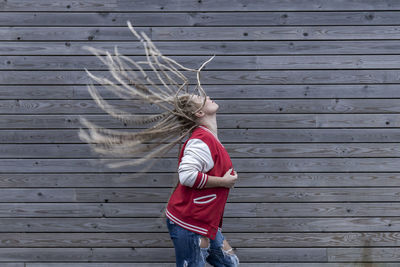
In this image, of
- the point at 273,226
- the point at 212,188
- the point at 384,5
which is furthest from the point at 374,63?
the point at 212,188

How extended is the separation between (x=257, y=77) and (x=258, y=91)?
0.13m

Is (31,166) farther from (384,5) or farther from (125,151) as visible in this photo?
(384,5)

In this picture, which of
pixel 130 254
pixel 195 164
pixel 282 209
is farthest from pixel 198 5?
pixel 130 254

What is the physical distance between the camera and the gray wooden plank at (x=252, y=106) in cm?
392

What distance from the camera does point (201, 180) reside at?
2.78m

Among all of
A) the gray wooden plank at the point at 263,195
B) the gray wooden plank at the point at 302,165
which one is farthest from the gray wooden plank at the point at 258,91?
the gray wooden plank at the point at 263,195

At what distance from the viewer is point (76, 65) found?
394cm

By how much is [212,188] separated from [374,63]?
6.73ft

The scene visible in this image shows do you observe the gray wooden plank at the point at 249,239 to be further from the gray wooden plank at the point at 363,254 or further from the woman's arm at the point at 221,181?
the woman's arm at the point at 221,181

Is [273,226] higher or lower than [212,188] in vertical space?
lower

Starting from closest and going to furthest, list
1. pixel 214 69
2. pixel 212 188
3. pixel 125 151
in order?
1. pixel 212 188
2. pixel 125 151
3. pixel 214 69

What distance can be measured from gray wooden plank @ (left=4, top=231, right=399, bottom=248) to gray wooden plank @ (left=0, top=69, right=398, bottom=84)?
137cm

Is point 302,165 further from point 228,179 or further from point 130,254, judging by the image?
point 130,254

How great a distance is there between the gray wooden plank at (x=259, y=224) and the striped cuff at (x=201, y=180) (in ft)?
4.05
